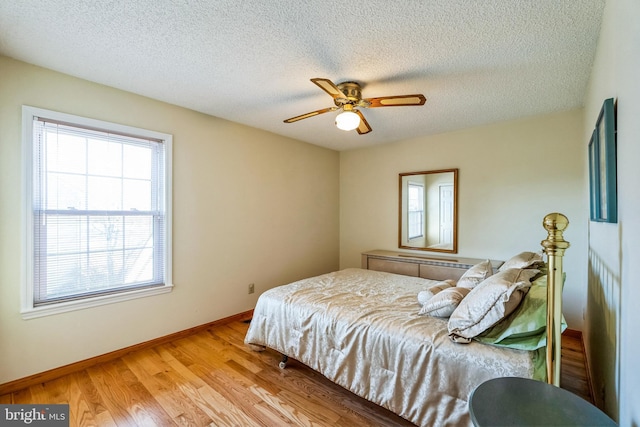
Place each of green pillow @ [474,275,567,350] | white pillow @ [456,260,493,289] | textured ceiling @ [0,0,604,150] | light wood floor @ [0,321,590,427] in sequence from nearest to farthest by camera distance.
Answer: green pillow @ [474,275,567,350] < textured ceiling @ [0,0,604,150] < light wood floor @ [0,321,590,427] < white pillow @ [456,260,493,289]

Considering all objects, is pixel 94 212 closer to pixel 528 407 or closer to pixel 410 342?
pixel 410 342

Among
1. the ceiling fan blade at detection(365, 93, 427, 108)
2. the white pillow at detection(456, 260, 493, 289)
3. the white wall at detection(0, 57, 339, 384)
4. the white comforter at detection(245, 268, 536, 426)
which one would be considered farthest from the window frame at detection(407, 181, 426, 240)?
the ceiling fan blade at detection(365, 93, 427, 108)

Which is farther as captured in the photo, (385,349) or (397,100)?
(397,100)

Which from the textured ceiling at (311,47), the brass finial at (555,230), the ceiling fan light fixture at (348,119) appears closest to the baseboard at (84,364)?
the textured ceiling at (311,47)

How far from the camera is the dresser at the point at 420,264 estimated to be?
3381mm

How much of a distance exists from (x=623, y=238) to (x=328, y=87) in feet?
5.86

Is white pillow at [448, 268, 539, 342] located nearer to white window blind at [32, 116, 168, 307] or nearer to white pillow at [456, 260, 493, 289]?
white pillow at [456, 260, 493, 289]

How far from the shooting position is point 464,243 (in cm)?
374

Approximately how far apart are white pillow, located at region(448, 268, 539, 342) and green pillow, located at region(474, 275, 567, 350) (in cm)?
4

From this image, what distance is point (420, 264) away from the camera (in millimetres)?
3670

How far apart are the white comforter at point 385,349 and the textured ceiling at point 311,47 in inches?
71.9

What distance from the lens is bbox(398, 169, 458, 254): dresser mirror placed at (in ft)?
12.6

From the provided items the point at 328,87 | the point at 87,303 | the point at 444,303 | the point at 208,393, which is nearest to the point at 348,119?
the point at 328,87

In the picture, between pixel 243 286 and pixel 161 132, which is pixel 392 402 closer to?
pixel 243 286
